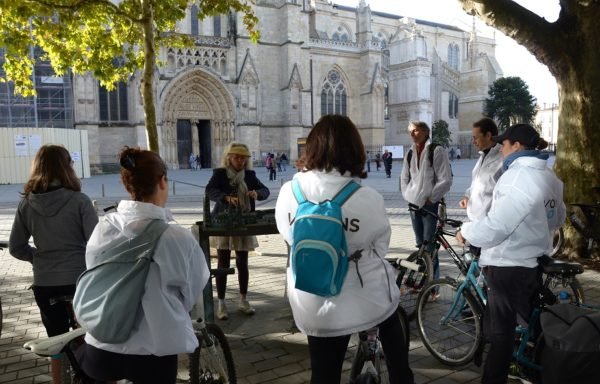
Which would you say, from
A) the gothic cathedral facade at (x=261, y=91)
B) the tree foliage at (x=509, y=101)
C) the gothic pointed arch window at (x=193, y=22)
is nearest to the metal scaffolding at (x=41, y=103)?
the gothic cathedral facade at (x=261, y=91)

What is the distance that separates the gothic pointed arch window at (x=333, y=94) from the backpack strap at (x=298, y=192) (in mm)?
39884

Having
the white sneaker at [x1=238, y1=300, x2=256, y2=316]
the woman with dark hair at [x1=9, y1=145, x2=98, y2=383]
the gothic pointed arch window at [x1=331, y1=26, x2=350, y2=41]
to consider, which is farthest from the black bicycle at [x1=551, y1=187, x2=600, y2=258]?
the gothic pointed arch window at [x1=331, y1=26, x2=350, y2=41]

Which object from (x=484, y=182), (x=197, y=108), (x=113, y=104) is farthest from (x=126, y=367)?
(x=197, y=108)

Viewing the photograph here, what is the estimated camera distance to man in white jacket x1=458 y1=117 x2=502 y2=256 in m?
4.55

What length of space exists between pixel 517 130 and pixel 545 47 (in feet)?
15.2

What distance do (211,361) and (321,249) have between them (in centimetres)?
132

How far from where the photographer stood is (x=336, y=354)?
2287 mm

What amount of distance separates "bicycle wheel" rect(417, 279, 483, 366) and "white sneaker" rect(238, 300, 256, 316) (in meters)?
1.85

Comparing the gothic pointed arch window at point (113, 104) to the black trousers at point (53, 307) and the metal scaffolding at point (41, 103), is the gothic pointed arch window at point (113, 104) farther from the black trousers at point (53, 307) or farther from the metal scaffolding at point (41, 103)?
the black trousers at point (53, 307)

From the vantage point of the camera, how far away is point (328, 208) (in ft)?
6.96

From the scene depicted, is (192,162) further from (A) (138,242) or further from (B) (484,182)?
(A) (138,242)

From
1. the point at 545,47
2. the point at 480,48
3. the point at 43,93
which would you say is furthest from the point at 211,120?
the point at 480,48

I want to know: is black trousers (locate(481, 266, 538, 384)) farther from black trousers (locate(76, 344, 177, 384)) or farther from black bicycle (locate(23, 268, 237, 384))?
black trousers (locate(76, 344, 177, 384))

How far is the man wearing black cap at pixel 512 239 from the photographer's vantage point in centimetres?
280
